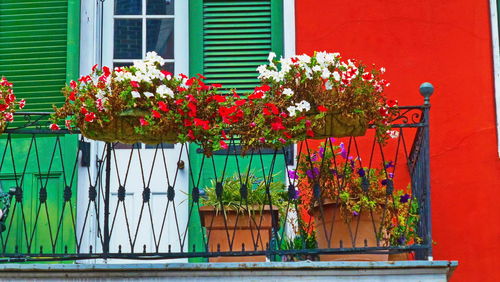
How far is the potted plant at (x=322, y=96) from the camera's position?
7.06 m

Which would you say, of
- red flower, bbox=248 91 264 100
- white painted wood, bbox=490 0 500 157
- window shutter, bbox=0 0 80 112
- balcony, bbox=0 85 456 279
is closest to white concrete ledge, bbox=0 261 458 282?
balcony, bbox=0 85 456 279

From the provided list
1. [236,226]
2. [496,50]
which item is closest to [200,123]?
[236,226]

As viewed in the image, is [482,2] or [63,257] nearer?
[63,257]

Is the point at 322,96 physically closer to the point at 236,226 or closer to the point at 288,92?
the point at 288,92

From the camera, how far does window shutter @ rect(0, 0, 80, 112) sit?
866 centimetres

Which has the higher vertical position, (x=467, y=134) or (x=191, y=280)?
(x=467, y=134)

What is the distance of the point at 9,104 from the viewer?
725cm

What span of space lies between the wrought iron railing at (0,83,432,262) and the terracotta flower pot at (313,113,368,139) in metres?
0.22

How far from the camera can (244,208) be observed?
24.4ft

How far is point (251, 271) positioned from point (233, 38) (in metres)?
2.43

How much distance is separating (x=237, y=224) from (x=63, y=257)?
1.09 metres

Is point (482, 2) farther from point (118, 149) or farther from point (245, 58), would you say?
point (118, 149)

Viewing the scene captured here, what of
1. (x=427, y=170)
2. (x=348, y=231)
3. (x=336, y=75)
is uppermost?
(x=336, y=75)

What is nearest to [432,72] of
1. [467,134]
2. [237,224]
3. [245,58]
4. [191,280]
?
[467,134]
